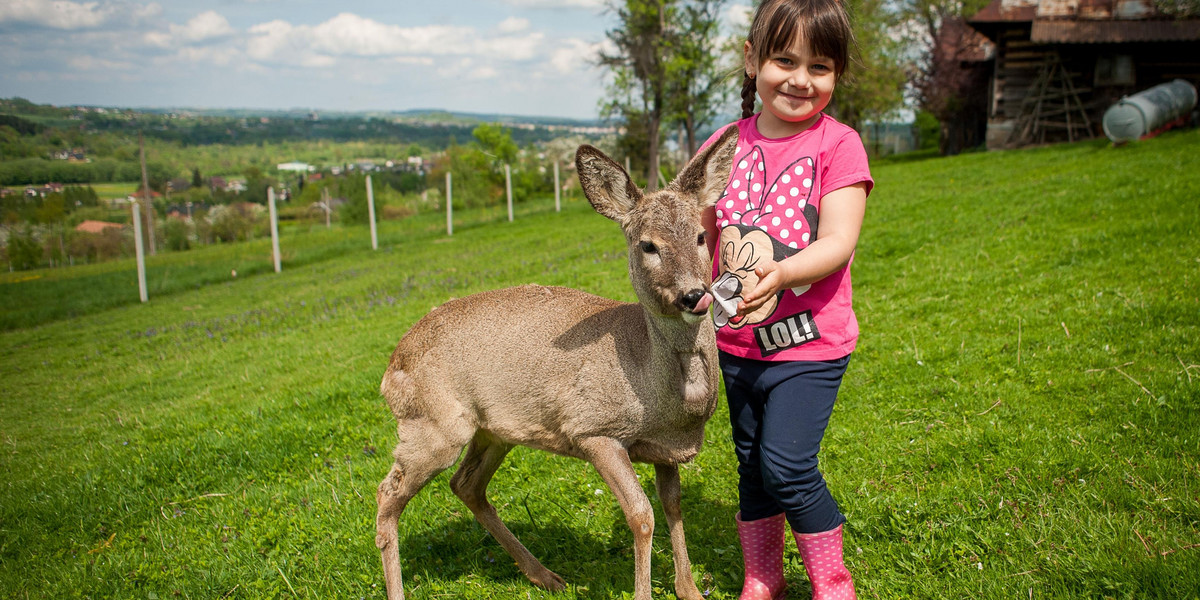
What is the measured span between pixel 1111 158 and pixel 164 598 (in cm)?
1784

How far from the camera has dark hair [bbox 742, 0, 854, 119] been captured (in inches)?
121

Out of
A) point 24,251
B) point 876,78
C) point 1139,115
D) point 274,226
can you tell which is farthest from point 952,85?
point 24,251

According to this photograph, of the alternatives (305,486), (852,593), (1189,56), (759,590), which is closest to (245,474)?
(305,486)

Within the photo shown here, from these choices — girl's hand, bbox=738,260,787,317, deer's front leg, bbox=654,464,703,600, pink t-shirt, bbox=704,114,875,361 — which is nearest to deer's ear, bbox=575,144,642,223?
pink t-shirt, bbox=704,114,875,361

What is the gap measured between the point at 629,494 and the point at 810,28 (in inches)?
88.1

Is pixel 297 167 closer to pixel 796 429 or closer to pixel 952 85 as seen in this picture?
pixel 952 85

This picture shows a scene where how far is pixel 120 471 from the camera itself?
5.94 m

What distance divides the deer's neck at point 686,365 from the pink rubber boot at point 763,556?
741 mm

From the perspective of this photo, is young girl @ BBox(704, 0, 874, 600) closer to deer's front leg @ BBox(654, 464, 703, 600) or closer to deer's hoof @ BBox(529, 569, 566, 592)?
deer's front leg @ BBox(654, 464, 703, 600)

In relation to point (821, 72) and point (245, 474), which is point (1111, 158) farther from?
point (245, 474)

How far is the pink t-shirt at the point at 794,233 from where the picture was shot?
3217mm

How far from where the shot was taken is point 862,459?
4.85 meters

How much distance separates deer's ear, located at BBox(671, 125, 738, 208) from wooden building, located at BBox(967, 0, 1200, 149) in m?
26.2

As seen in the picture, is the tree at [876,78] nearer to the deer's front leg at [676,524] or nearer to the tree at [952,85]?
the tree at [952,85]
